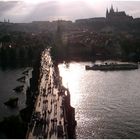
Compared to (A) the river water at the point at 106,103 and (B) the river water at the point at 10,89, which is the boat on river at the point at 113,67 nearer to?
(A) the river water at the point at 106,103

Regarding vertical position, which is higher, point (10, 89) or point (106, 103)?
point (10, 89)

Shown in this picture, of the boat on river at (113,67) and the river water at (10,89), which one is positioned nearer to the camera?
the river water at (10,89)

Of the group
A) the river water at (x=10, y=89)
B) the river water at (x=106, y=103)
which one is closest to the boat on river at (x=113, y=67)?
the river water at (x=106, y=103)

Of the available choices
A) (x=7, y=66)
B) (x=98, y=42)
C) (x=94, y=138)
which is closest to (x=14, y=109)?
(x=94, y=138)

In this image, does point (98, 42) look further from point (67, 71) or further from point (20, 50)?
point (67, 71)

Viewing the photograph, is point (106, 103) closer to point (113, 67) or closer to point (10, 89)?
point (10, 89)

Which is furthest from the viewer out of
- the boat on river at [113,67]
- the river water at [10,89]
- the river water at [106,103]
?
the boat on river at [113,67]

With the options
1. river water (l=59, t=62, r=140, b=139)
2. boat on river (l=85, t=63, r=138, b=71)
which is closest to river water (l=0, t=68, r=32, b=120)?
river water (l=59, t=62, r=140, b=139)

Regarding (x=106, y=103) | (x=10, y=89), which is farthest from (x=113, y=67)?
(x=106, y=103)
